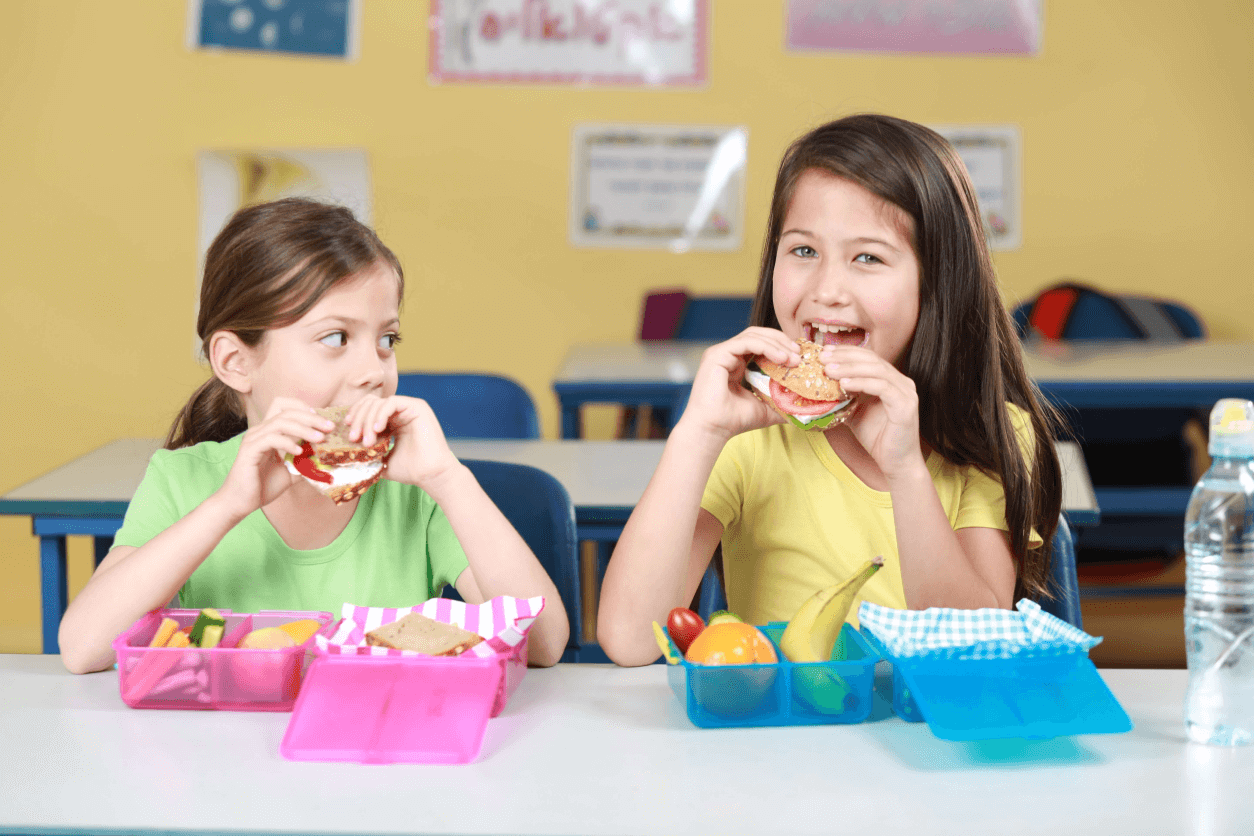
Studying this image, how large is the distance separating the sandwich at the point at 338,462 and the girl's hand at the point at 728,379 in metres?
0.33

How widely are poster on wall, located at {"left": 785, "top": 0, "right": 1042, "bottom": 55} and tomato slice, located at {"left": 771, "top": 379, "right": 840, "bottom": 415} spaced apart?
10.2 ft

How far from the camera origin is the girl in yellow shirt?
4.12ft

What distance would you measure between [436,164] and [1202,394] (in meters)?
2.52

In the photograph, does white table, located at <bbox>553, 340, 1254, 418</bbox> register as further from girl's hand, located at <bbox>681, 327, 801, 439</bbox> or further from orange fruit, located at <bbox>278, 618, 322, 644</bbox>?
orange fruit, located at <bbox>278, 618, 322, 644</bbox>

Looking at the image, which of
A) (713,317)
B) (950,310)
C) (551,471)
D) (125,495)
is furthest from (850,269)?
(713,317)

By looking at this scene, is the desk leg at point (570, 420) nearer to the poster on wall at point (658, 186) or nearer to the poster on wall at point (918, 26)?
the poster on wall at point (658, 186)

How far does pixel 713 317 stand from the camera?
3834mm

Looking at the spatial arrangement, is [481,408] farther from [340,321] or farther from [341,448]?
[341,448]

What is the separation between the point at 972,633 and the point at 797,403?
33 cm

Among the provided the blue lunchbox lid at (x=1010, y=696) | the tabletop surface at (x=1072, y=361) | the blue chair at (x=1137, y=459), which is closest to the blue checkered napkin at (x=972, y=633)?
the blue lunchbox lid at (x=1010, y=696)

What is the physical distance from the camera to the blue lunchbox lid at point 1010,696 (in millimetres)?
907

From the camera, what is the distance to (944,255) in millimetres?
1359

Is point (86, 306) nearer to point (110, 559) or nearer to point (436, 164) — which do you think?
point (436, 164)

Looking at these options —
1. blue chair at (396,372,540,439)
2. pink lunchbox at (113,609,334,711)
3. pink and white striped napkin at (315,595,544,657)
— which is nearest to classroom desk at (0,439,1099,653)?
blue chair at (396,372,540,439)
